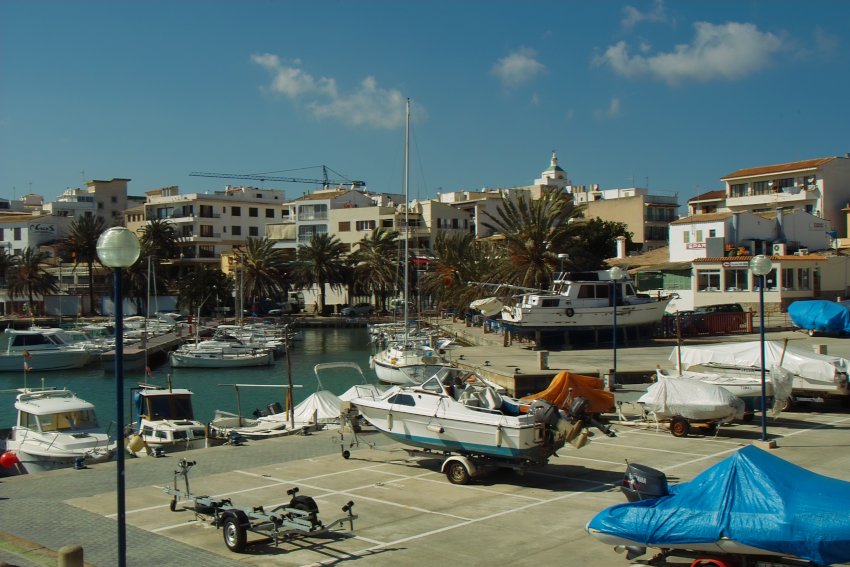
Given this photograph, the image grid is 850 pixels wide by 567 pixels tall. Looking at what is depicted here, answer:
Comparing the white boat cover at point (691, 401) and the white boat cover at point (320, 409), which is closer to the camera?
the white boat cover at point (691, 401)

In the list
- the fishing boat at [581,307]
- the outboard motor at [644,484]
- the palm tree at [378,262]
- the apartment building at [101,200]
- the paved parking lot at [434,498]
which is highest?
the apartment building at [101,200]

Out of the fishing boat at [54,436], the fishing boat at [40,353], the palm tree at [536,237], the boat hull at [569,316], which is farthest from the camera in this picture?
the fishing boat at [40,353]

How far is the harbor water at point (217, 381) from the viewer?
41625mm

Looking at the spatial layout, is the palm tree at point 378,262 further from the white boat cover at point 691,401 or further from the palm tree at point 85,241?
the white boat cover at point 691,401

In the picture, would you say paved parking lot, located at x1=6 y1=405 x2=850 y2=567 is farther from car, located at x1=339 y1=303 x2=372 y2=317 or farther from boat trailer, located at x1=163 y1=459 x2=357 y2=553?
car, located at x1=339 y1=303 x2=372 y2=317

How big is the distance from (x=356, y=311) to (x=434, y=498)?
80260 millimetres

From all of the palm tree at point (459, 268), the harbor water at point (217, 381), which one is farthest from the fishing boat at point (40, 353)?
the palm tree at point (459, 268)

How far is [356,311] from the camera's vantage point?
313 ft

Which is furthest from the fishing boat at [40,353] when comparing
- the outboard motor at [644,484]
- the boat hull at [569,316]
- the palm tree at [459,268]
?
the outboard motor at [644,484]

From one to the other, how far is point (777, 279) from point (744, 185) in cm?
3029

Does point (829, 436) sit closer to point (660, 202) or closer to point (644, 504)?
point (644, 504)

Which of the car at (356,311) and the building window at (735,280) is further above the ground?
the building window at (735,280)

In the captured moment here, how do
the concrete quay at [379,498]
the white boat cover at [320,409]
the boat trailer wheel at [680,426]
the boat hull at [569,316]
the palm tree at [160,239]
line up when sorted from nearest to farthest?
the concrete quay at [379,498] < the boat trailer wheel at [680,426] < the white boat cover at [320,409] < the boat hull at [569,316] < the palm tree at [160,239]

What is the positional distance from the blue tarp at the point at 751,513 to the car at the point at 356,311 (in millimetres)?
84471
